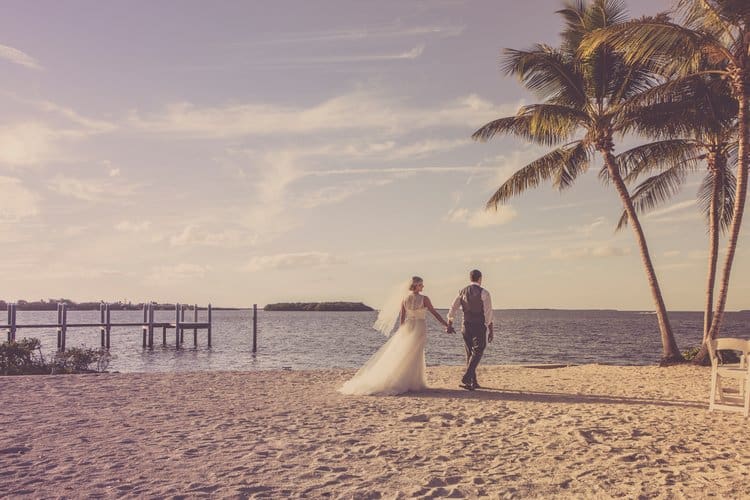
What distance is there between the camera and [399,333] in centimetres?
1137

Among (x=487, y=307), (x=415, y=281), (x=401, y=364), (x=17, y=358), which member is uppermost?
(x=415, y=281)

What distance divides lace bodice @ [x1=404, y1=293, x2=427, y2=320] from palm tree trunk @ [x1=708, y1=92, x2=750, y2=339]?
822 centimetres

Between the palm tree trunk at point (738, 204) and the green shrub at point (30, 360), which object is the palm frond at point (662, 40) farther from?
the green shrub at point (30, 360)

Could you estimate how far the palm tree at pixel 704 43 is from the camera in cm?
1407

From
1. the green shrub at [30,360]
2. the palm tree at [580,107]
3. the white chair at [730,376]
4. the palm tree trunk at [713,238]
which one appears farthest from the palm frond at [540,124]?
the green shrub at [30,360]

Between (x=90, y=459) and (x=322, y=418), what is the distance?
3.22 m

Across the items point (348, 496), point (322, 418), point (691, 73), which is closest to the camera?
point (348, 496)

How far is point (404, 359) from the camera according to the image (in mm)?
11156

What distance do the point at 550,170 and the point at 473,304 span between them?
9.45 m

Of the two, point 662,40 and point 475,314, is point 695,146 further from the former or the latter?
point 475,314

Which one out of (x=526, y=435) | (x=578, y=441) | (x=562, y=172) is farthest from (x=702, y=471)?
(x=562, y=172)

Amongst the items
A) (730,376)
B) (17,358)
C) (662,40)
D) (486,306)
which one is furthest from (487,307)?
(17,358)

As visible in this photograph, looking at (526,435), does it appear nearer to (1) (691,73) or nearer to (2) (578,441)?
(2) (578,441)

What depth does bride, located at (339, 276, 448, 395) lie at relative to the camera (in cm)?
1100
